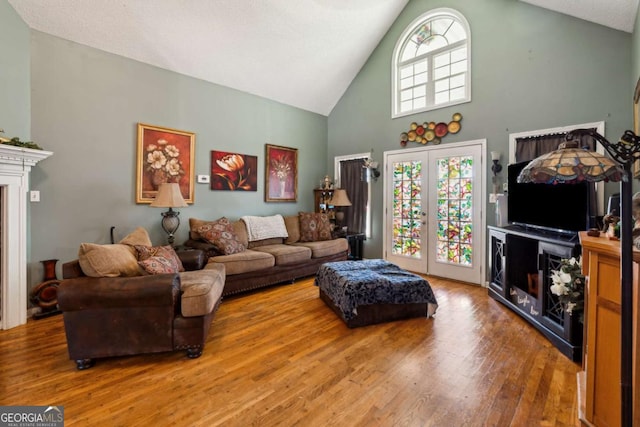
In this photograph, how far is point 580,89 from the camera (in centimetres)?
342

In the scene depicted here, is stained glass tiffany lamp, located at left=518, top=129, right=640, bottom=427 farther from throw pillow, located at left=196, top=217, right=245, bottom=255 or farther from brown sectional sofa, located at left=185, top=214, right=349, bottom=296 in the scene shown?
throw pillow, located at left=196, top=217, right=245, bottom=255

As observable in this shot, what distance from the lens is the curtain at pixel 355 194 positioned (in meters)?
5.58

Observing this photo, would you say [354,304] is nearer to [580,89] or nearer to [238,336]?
[238,336]

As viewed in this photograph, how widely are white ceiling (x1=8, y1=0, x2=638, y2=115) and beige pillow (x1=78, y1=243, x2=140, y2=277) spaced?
263 cm

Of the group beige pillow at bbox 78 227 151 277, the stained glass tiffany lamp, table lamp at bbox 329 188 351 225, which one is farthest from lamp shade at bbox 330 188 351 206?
the stained glass tiffany lamp

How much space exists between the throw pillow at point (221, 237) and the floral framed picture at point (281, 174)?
1347mm

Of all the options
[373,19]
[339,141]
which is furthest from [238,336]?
[373,19]

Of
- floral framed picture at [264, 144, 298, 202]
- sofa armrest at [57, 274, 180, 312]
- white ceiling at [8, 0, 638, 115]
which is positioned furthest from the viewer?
floral framed picture at [264, 144, 298, 202]

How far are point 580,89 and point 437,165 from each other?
1818 millimetres

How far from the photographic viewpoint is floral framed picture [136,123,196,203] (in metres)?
3.85

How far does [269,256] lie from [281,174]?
195 centimetres

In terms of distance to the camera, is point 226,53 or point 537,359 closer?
point 537,359

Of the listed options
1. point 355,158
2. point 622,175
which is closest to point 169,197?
point 355,158

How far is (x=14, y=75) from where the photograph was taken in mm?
2918
